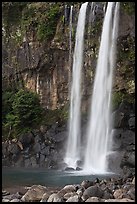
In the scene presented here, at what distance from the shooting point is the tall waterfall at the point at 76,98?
86.8 feet

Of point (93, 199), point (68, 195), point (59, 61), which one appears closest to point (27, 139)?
point (59, 61)

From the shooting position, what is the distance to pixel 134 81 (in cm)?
2648

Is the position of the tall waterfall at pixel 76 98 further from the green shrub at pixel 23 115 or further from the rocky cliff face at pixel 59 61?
the green shrub at pixel 23 115

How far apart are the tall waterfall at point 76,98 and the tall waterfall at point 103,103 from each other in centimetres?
101

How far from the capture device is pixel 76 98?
28719 mm

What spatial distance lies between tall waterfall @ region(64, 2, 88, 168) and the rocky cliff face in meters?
0.46

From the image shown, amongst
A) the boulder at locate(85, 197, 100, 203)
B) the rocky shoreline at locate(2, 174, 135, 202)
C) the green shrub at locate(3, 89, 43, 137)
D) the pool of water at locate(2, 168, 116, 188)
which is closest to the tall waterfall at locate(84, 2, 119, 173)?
the pool of water at locate(2, 168, 116, 188)

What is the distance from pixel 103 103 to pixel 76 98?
2848 mm

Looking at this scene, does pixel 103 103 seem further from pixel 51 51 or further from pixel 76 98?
pixel 51 51

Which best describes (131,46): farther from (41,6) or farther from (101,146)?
(41,6)

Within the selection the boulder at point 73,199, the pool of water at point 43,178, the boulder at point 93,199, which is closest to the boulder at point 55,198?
the boulder at point 73,199

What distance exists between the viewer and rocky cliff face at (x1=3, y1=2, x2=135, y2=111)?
2700 cm

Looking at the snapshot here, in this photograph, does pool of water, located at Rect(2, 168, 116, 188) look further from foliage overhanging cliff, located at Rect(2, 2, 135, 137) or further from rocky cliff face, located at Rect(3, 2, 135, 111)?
rocky cliff face, located at Rect(3, 2, 135, 111)

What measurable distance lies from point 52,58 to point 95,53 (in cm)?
390
